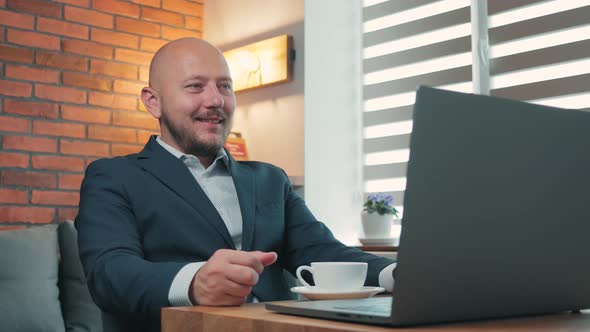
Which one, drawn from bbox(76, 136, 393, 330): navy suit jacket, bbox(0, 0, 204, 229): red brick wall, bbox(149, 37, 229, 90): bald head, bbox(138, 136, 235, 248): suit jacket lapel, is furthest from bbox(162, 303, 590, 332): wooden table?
bbox(0, 0, 204, 229): red brick wall

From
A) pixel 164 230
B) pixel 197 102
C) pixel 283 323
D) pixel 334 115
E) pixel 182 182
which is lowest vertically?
pixel 283 323

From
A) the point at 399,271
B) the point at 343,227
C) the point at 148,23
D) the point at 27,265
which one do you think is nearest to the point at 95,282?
the point at 399,271

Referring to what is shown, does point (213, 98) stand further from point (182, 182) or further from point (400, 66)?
point (400, 66)

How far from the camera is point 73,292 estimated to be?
9.42 feet

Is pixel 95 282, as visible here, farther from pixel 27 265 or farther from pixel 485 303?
pixel 27 265

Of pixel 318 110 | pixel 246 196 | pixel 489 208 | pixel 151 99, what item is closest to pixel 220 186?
pixel 246 196

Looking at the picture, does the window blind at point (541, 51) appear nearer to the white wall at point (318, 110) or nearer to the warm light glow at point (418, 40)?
the warm light glow at point (418, 40)

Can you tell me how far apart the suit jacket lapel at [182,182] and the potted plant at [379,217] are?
1.65 metres

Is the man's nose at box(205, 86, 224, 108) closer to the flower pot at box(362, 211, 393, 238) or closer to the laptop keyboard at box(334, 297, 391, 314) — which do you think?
the laptop keyboard at box(334, 297, 391, 314)

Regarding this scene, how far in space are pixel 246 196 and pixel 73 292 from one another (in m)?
1.48

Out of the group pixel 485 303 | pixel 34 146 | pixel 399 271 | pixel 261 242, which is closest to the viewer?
pixel 399 271

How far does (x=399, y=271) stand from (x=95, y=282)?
0.76 m

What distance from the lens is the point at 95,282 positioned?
4.24 ft

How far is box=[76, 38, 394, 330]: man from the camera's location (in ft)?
3.67
